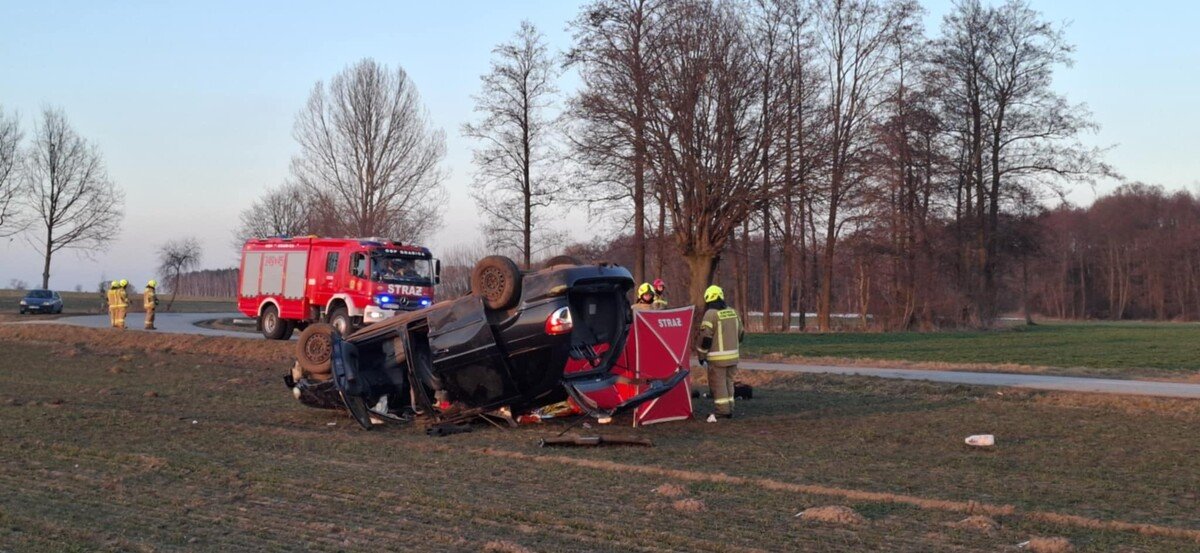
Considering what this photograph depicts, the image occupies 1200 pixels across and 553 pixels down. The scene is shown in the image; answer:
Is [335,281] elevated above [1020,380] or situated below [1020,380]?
above

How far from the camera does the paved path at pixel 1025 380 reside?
16734mm

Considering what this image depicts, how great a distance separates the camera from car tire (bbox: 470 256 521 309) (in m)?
11.8

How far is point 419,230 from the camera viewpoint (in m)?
45.8

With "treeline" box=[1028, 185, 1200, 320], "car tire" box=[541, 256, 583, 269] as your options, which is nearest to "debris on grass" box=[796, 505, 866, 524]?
"car tire" box=[541, 256, 583, 269]

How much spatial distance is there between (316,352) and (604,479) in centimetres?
566

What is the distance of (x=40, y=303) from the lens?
49125 millimetres

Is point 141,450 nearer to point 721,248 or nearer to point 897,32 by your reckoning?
point 721,248

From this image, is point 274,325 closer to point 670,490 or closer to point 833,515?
point 670,490

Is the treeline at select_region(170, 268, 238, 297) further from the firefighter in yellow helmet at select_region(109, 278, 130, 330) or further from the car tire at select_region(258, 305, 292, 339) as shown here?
the car tire at select_region(258, 305, 292, 339)

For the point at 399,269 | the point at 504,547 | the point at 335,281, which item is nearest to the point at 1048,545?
the point at 504,547

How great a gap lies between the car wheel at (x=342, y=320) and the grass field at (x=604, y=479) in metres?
9.01

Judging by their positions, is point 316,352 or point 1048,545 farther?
point 316,352

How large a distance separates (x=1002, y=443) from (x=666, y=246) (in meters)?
25.0

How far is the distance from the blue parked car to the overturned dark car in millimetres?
41872
